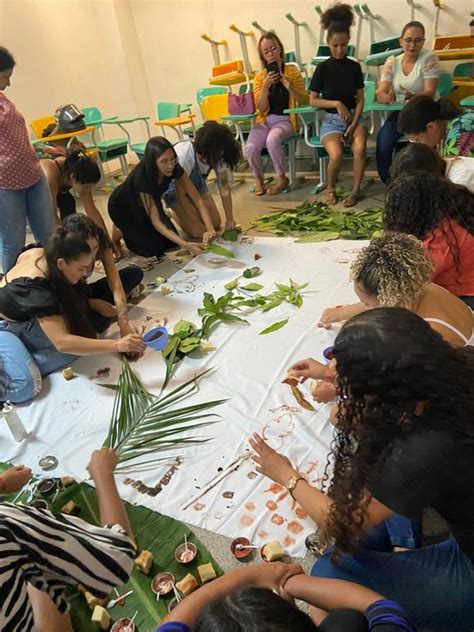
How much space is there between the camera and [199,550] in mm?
1528

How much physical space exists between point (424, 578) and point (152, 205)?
2824mm

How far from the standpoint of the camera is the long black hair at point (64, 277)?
2133 millimetres

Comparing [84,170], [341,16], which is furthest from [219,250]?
[341,16]

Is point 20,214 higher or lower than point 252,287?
higher

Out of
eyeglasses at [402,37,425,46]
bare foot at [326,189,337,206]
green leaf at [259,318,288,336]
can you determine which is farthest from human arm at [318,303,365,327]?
eyeglasses at [402,37,425,46]

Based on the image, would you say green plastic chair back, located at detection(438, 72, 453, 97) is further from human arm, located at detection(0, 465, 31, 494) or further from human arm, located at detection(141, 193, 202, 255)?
human arm, located at detection(0, 465, 31, 494)

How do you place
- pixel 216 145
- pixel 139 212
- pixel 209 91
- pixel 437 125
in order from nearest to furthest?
pixel 437 125
pixel 216 145
pixel 139 212
pixel 209 91

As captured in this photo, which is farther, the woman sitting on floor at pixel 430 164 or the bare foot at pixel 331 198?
the bare foot at pixel 331 198

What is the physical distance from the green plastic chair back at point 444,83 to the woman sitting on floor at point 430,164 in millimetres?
1935

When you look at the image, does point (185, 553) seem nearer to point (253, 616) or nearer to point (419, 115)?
point (253, 616)

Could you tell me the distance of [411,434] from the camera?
0.91 metres

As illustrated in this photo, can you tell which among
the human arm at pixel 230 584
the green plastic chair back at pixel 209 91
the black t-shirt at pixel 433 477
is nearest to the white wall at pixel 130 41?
the green plastic chair back at pixel 209 91

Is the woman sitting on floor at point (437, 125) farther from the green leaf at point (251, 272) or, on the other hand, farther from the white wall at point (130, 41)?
the white wall at point (130, 41)

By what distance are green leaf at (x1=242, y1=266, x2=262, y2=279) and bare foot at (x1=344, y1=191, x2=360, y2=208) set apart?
1337 mm
